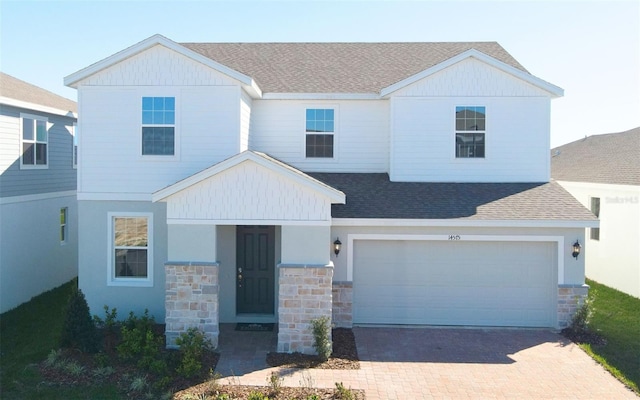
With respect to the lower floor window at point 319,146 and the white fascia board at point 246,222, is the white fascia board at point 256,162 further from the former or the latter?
the lower floor window at point 319,146

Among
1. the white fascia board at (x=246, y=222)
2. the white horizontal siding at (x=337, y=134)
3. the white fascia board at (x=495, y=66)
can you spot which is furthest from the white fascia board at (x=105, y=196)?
the white fascia board at (x=495, y=66)

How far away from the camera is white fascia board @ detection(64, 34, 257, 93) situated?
475 inches

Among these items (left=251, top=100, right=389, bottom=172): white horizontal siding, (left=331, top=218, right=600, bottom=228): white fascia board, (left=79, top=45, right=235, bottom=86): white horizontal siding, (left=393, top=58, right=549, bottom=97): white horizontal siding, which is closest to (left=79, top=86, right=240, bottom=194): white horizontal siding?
→ (left=79, top=45, right=235, bottom=86): white horizontal siding

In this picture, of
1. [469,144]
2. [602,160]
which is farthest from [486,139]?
[602,160]

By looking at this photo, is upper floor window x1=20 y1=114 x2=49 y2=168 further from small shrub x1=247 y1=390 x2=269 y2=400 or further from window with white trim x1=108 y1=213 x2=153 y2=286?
small shrub x1=247 y1=390 x2=269 y2=400

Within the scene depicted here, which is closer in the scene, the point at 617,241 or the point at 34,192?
the point at 34,192

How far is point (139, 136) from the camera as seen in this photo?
12.4 m

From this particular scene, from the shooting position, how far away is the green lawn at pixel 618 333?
9984 millimetres

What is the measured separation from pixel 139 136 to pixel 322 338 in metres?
6.41

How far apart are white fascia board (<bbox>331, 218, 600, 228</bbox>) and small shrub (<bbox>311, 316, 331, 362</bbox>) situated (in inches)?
99.2

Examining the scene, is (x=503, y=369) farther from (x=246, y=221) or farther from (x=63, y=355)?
(x=63, y=355)

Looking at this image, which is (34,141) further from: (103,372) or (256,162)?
(103,372)

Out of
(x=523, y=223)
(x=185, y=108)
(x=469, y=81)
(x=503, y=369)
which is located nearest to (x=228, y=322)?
(x=185, y=108)

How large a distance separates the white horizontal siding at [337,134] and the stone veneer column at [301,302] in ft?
14.5
